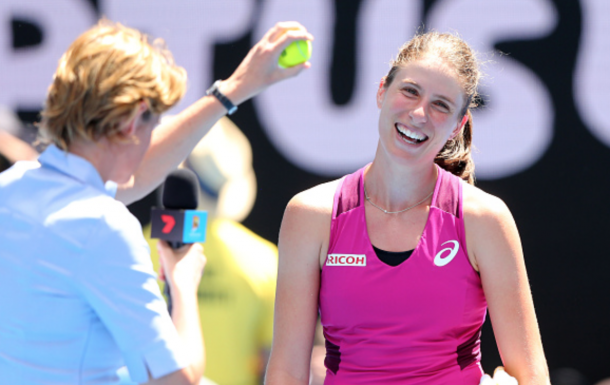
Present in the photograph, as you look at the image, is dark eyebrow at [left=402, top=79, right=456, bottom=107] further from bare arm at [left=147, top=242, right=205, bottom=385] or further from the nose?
bare arm at [left=147, top=242, right=205, bottom=385]

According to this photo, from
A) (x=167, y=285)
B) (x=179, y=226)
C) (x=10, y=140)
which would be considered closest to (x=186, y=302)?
(x=167, y=285)

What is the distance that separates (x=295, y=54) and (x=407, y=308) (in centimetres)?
68

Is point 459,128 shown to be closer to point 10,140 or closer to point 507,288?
point 507,288

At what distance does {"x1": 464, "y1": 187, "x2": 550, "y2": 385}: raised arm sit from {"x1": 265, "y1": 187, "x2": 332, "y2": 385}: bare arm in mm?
399

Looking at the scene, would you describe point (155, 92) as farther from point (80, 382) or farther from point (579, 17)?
point (579, 17)

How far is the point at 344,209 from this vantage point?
173cm

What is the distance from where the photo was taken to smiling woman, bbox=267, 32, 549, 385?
162 cm

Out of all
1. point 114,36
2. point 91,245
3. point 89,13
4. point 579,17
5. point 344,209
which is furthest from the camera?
point 89,13

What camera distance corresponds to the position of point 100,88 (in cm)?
107

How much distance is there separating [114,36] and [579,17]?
2365mm

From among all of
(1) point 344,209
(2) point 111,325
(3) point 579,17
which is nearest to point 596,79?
(3) point 579,17

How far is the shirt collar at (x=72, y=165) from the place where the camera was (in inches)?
43.1

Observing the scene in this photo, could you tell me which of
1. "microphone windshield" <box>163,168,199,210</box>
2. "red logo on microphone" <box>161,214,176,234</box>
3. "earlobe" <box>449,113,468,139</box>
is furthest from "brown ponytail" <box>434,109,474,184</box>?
"red logo on microphone" <box>161,214,176,234</box>

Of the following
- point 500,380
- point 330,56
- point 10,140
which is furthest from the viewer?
point 10,140
